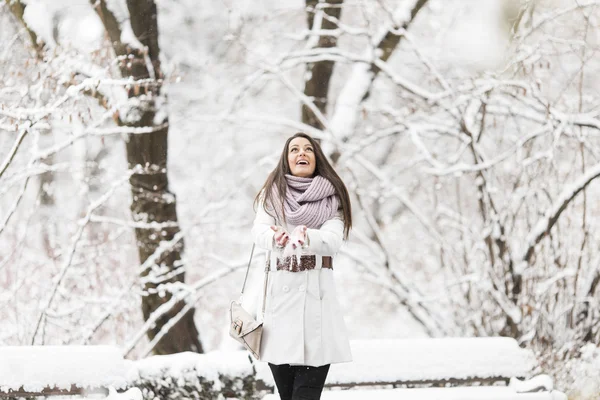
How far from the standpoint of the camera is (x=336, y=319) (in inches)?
113

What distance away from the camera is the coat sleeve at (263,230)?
275 cm

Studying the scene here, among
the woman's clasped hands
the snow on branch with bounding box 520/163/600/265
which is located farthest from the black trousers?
the snow on branch with bounding box 520/163/600/265

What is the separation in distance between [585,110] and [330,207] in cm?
401

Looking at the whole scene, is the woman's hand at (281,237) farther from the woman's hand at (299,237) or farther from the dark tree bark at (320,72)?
the dark tree bark at (320,72)

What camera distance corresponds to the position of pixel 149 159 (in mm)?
5781

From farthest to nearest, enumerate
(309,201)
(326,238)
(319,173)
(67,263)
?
1. (67,263)
2. (319,173)
3. (309,201)
4. (326,238)

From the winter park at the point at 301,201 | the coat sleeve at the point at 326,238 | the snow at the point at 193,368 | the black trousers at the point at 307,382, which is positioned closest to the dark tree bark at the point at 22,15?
the winter park at the point at 301,201

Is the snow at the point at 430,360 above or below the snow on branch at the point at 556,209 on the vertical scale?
below

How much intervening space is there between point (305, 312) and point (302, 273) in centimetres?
17

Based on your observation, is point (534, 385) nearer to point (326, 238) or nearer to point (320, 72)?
point (326, 238)

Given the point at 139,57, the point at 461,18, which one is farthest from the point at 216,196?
the point at 461,18

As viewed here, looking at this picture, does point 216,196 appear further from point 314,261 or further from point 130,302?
point 314,261

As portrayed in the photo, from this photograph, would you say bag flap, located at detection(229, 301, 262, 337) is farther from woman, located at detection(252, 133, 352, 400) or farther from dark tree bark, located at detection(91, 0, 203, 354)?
dark tree bark, located at detection(91, 0, 203, 354)

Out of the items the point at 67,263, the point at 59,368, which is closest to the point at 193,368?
the point at 59,368
